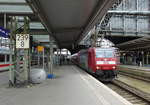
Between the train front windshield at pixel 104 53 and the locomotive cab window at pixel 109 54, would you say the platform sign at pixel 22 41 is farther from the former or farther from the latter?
the locomotive cab window at pixel 109 54

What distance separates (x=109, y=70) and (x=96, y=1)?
319 inches

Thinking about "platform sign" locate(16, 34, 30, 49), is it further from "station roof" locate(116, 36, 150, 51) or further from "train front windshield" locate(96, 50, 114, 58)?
"station roof" locate(116, 36, 150, 51)

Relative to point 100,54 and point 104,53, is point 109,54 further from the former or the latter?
point 100,54

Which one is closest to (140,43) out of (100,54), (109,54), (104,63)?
(109,54)

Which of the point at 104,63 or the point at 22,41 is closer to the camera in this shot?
the point at 22,41

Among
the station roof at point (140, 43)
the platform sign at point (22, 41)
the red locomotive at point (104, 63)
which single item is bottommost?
the red locomotive at point (104, 63)

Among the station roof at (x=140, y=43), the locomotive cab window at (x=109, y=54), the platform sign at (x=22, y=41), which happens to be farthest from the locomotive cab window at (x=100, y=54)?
the platform sign at (x=22, y=41)

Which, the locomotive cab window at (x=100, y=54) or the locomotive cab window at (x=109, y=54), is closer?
the locomotive cab window at (x=100, y=54)

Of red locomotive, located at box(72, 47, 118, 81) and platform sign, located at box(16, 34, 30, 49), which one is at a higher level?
platform sign, located at box(16, 34, 30, 49)

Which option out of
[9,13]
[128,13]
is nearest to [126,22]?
[128,13]

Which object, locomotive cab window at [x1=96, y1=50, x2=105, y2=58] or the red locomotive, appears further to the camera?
locomotive cab window at [x1=96, y1=50, x2=105, y2=58]

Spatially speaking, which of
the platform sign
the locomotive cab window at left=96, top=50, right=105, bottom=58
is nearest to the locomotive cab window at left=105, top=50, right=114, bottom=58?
the locomotive cab window at left=96, top=50, right=105, bottom=58

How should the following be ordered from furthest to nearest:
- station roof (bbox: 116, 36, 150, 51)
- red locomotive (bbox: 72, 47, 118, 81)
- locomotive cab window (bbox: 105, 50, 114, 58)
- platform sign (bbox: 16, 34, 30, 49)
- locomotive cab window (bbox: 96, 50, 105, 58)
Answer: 1. station roof (bbox: 116, 36, 150, 51)
2. locomotive cab window (bbox: 105, 50, 114, 58)
3. locomotive cab window (bbox: 96, 50, 105, 58)
4. red locomotive (bbox: 72, 47, 118, 81)
5. platform sign (bbox: 16, 34, 30, 49)

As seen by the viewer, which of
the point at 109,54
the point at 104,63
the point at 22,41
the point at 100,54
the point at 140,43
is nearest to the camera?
the point at 22,41
